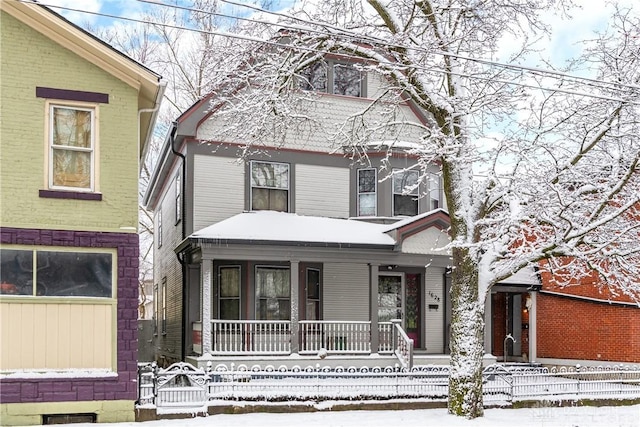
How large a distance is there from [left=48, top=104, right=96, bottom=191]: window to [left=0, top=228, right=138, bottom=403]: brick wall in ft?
3.04

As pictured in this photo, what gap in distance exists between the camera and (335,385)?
576 inches

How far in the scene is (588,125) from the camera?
12.8m

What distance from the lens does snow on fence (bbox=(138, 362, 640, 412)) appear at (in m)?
13.2

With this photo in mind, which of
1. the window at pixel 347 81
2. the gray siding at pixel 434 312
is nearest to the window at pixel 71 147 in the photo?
the window at pixel 347 81

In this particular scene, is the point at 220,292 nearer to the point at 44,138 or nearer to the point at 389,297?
the point at 389,297

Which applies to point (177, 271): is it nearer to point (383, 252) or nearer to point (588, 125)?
point (383, 252)

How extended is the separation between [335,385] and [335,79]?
9.83 meters

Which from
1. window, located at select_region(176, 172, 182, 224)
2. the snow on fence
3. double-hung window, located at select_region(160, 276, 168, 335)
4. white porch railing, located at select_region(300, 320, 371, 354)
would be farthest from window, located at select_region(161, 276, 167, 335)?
the snow on fence

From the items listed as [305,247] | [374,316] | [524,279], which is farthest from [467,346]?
[524,279]

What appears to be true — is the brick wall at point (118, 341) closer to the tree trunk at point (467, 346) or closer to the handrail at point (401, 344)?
the tree trunk at point (467, 346)

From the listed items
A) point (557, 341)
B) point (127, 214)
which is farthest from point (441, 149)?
point (557, 341)

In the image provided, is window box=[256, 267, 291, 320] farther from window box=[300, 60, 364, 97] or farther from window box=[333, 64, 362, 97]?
window box=[333, 64, 362, 97]

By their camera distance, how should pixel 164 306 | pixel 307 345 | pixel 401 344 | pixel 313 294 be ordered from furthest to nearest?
1. pixel 164 306
2. pixel 313 294
3. pixel 401 344
4. pixel 307 345

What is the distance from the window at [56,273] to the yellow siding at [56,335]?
0.22 meters
